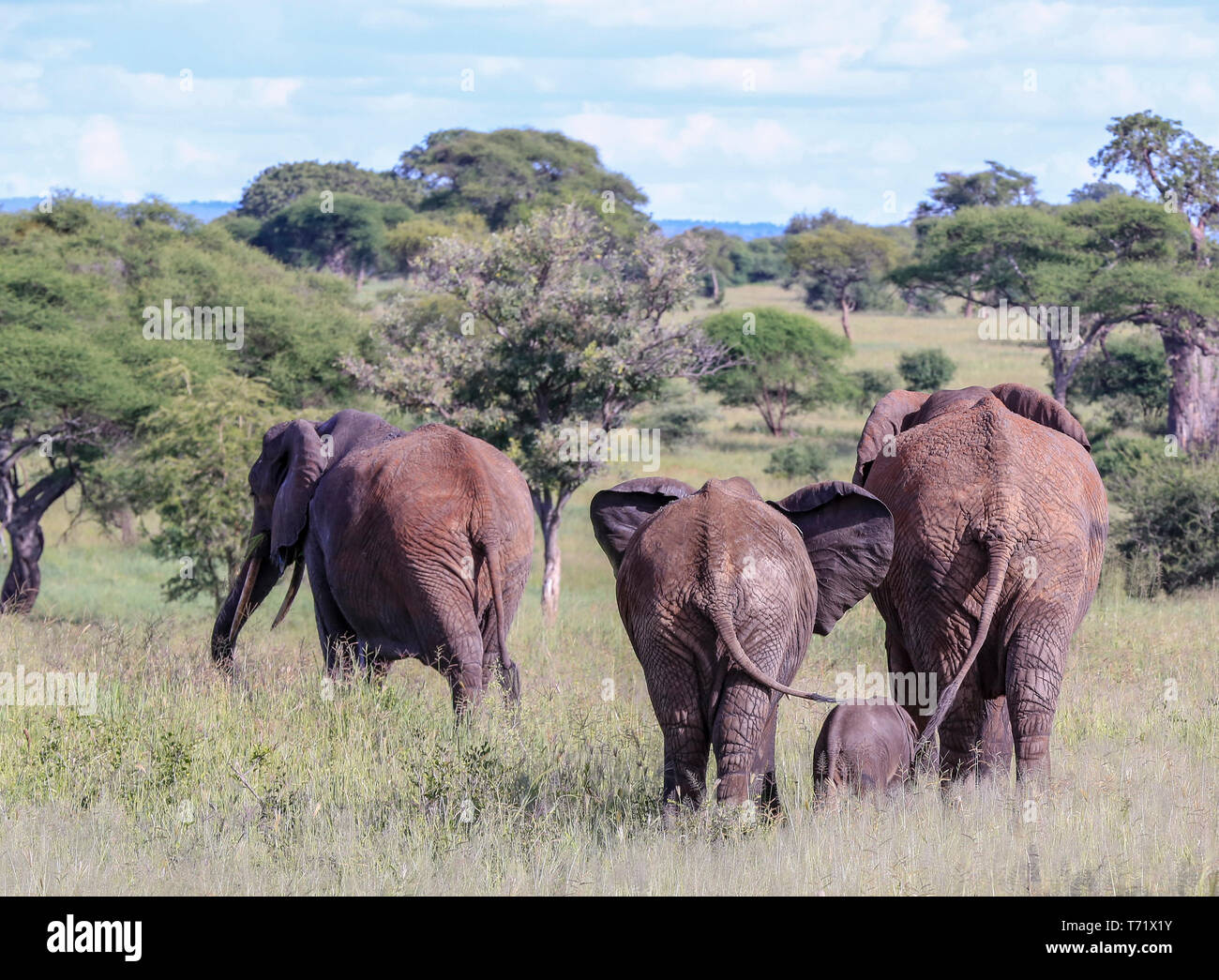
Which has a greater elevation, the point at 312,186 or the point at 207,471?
the point at 312,186

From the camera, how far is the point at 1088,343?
29500 millimetres

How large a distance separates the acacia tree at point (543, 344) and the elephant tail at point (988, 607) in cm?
1149

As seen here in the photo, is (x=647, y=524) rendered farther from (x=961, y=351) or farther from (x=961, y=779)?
(x=961, y=351)

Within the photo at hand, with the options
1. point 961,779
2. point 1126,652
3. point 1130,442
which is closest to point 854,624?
point 1126,652

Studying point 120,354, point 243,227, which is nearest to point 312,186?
point 243,227

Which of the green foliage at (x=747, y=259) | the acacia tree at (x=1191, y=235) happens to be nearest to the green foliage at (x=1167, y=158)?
the acacia tree at (x=1191, y=235)

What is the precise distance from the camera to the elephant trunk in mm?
9562

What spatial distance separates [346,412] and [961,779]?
4.99 meters

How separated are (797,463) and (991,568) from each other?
24.2 meters

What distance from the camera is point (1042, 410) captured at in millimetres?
6695

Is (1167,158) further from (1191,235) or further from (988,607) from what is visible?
(988,607)

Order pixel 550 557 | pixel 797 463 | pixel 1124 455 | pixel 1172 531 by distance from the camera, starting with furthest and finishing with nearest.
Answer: pixel 797 463, pixel 1124 455, pixel 550 557, pixel 1172 531

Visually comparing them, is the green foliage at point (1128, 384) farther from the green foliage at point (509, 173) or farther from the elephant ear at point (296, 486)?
the elephant ear at point (296, 486)

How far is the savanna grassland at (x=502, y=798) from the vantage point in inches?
187
